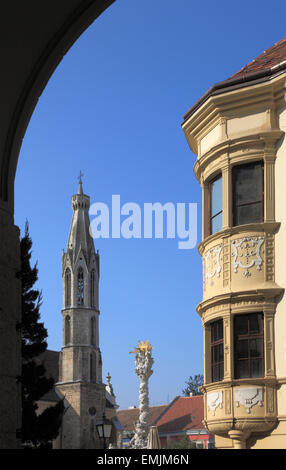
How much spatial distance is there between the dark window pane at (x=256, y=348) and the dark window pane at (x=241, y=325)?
0.29 m

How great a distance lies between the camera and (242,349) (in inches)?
579

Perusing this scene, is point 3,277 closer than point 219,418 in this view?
Yes

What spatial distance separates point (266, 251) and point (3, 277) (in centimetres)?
1043

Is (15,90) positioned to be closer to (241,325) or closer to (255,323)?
(255,323)

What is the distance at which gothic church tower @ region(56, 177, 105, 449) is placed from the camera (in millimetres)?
85250

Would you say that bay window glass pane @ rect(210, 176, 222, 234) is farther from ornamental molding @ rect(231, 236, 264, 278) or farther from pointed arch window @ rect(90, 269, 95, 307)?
pointed arch window @ rect(90, 269, 95, 307)

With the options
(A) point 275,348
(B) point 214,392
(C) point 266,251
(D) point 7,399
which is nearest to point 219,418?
(B) point 214,392

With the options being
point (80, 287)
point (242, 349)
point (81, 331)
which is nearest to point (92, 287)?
point (80, 287)

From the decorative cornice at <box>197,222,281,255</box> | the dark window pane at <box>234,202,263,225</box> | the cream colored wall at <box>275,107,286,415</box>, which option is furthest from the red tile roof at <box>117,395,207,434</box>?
the cream colored wall at <box>275,107,286,415</box>

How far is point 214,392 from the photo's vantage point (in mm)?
15062

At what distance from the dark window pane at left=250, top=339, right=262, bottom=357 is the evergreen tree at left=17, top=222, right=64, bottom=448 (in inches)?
663

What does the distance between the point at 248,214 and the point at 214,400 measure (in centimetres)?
404
